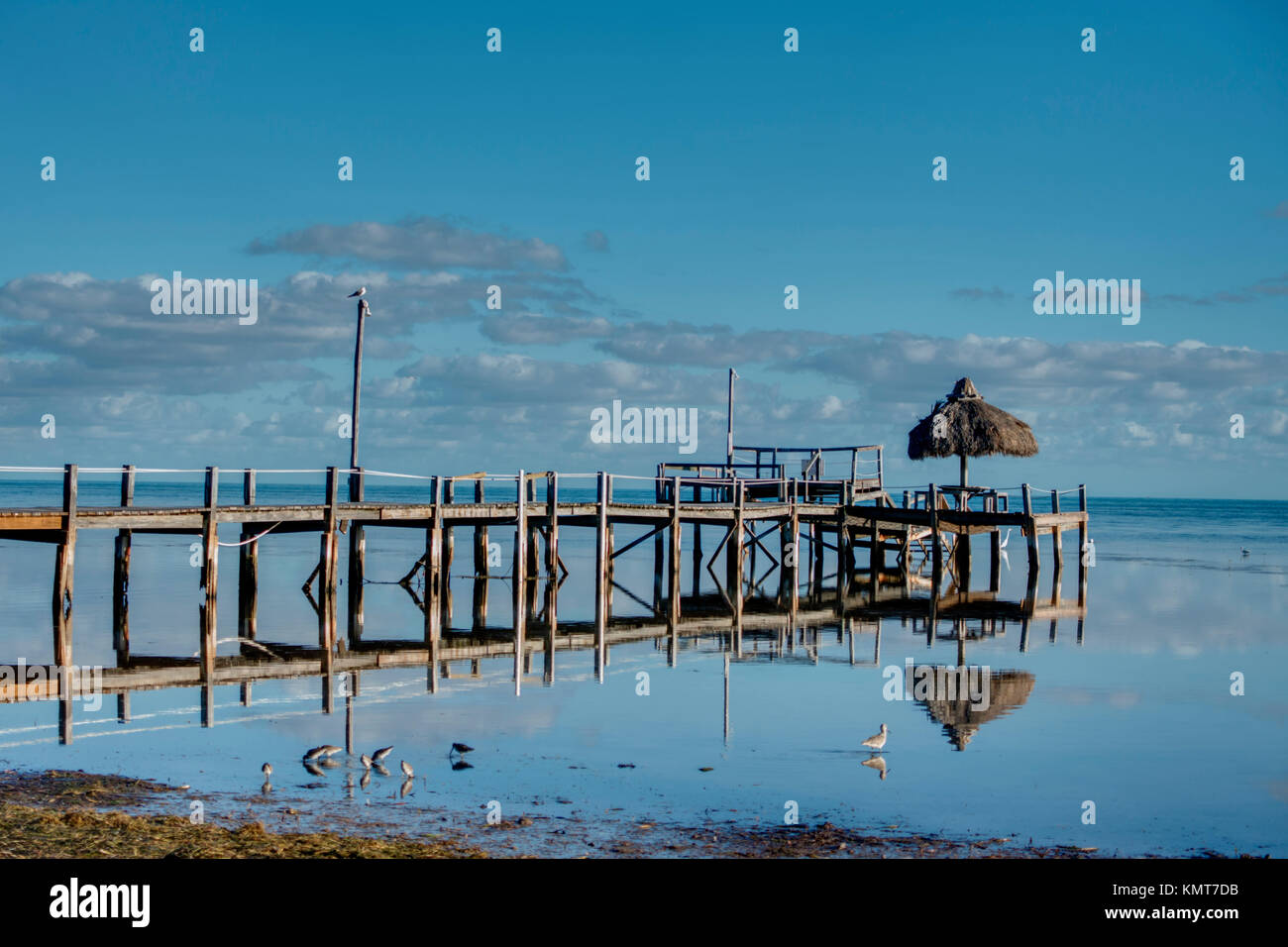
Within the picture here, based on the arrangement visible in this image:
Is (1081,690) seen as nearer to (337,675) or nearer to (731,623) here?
(731,623)

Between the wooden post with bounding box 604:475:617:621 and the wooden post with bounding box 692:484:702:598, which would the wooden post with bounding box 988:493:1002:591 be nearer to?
the wooden post with bounding box 692:484:702:598

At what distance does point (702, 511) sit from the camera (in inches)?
1286

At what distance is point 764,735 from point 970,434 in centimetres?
2881

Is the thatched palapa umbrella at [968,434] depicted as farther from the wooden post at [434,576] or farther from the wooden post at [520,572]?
the wooden post at [434,576]

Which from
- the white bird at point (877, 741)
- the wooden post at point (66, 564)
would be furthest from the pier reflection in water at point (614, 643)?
the white bird at point (877, 741)

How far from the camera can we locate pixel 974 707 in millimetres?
17328

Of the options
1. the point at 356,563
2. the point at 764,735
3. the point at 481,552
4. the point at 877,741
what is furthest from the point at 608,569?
the point at 877,741

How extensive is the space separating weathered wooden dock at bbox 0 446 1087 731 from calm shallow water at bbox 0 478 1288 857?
3.01 ft

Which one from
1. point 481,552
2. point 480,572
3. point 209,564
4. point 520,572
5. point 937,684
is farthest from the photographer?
point 481,552

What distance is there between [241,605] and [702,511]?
40.5 feet

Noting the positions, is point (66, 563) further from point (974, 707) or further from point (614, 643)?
point (974, 707)
